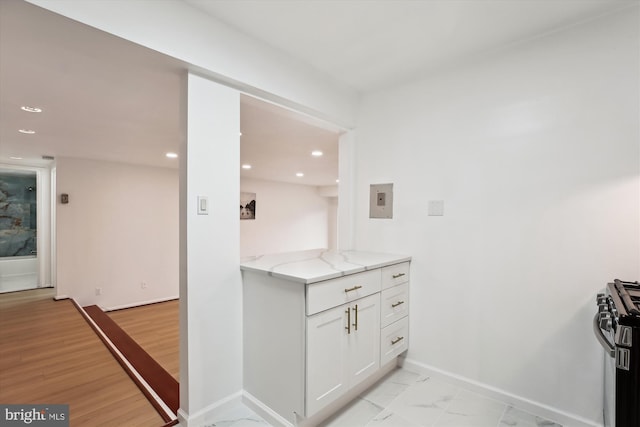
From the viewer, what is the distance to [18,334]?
3268 millimetres

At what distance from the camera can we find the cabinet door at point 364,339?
1837 millimetres

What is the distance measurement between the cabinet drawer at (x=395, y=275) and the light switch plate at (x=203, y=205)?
1.26m

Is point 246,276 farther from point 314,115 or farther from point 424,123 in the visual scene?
point 424,123

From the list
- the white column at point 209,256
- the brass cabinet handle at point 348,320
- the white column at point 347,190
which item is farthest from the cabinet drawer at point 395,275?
the white column at point 209,256

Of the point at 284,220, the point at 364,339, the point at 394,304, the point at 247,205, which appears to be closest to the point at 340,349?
the point at 364,339

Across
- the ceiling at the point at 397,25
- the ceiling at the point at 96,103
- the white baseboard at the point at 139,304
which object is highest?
the ceiling at the point at 397,25

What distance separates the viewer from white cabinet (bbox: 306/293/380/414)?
1597 mm

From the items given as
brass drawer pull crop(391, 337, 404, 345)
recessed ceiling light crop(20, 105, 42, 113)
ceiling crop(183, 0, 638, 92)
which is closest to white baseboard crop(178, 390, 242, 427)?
brass drawer pull crop(391, 337, 404, 345)

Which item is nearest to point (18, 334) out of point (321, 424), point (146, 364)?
point (146, 364)

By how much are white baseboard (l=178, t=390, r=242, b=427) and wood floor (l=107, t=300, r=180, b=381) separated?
84 cm

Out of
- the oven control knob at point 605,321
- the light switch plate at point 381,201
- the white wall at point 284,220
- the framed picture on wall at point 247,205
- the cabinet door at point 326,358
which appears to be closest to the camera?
the oven control knob at point 605,321

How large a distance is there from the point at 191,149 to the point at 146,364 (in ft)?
7.12

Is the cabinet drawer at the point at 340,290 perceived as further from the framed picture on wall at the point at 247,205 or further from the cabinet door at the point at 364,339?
the framed picture on wall at the point at 247,205

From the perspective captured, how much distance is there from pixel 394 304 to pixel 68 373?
272cm
